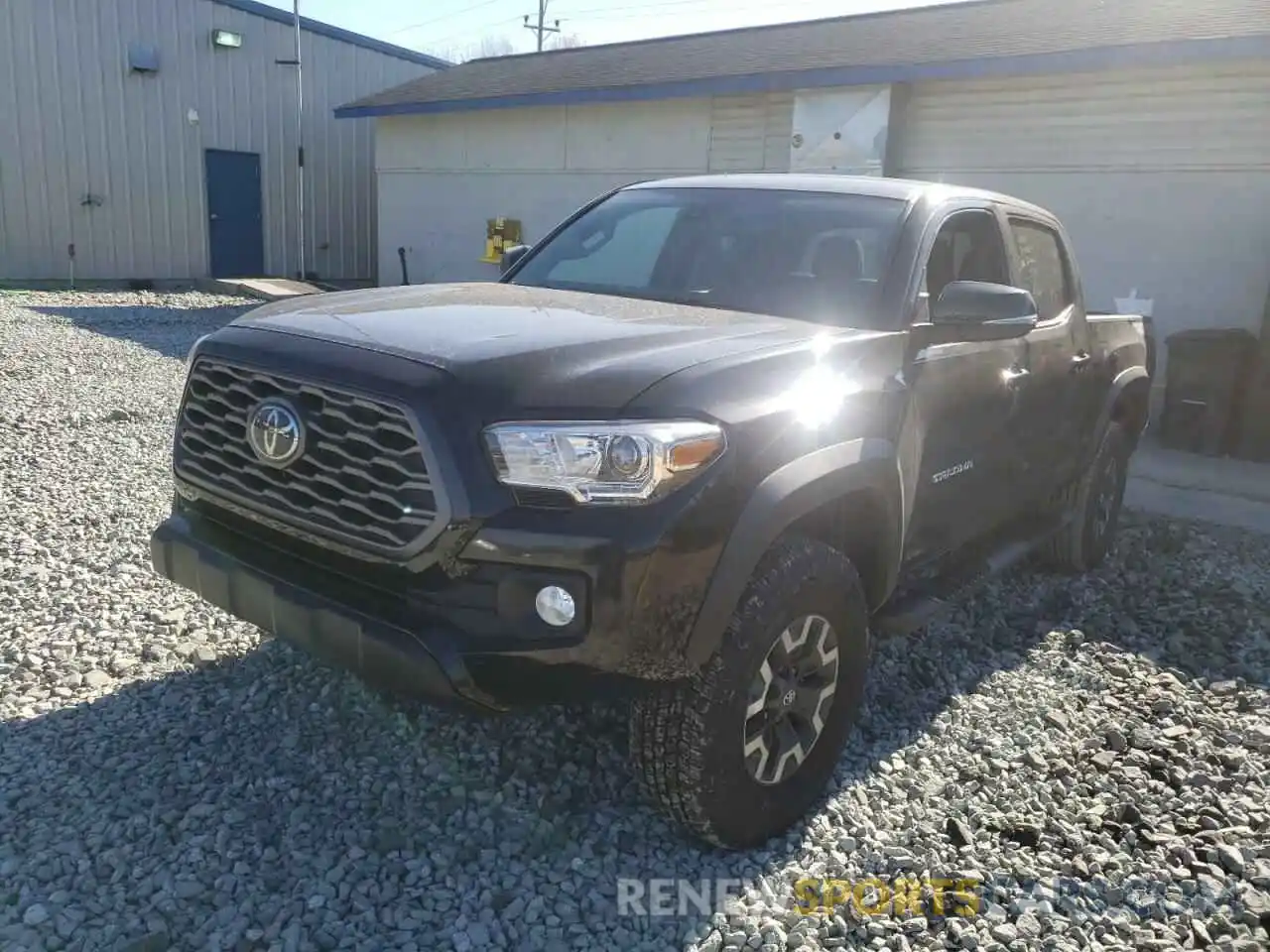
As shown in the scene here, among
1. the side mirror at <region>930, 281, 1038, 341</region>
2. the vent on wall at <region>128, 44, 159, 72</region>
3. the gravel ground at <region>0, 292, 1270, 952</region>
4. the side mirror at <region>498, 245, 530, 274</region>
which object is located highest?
the vent on wall at <region>128, 44, 159, 72</region>

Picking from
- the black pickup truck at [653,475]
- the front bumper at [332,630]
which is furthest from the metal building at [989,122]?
the front bumper at [332,630]

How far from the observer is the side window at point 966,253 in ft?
12.3

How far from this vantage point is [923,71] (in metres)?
10.6

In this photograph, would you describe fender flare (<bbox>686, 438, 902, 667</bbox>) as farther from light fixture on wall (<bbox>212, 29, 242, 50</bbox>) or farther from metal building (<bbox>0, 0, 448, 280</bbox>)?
light fixture on wall (<bbox>212, 29, 242, 50</bbox>)

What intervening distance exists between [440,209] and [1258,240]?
12.6 metres

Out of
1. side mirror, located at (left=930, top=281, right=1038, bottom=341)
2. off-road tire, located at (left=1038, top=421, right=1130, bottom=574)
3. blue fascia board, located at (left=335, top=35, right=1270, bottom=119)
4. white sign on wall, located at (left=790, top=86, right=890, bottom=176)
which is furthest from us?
white sign on wall, located at (left=790, top=86, right=890, bottom=176)

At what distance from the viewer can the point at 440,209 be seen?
17562mm

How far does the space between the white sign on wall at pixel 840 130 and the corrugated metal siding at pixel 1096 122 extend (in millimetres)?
321

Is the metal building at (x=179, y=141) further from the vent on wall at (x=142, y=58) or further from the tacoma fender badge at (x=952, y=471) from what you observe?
the tacoma fender badge at (x=952, y=471)

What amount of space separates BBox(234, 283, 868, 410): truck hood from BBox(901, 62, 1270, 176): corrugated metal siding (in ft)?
26.3

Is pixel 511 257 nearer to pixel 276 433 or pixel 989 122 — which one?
pixel 276 433

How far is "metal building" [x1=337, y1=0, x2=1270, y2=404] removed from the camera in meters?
9.17

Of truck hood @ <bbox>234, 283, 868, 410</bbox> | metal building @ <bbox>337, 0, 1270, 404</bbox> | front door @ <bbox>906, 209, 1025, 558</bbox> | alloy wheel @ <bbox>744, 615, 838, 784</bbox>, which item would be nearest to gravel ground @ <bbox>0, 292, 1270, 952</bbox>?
alloy wheel @ <bbox>744, 615, 838, 784</bbox>

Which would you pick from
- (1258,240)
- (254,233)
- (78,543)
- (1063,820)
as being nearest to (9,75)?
(254,233)
